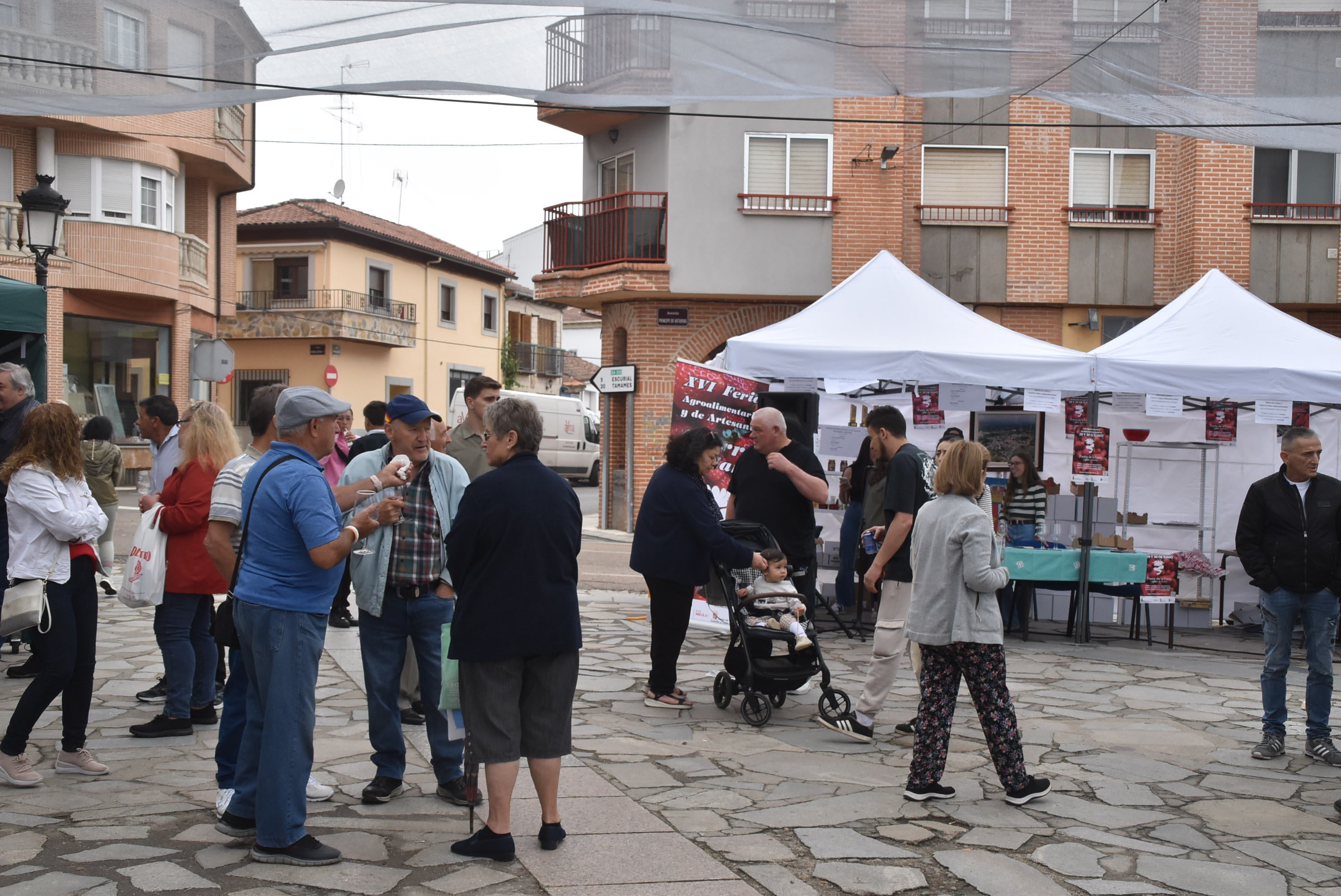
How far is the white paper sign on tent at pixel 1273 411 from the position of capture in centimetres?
1078

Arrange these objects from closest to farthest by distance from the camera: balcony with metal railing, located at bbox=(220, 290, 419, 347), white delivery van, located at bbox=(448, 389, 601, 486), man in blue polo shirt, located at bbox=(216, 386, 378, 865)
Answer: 1. man in blue polo shirt, located at bbox=(216, 386, 378, 865)
2. white delivery van, located at bbox=(448, 389, 601, 486)
3. balcony with metal railing, located at bbox=(220, 290, 419, 347)

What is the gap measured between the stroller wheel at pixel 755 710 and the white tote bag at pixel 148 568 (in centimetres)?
336

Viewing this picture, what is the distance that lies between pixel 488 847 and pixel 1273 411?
29.9 ft

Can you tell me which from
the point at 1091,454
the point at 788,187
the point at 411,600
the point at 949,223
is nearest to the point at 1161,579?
the point at 1091,454

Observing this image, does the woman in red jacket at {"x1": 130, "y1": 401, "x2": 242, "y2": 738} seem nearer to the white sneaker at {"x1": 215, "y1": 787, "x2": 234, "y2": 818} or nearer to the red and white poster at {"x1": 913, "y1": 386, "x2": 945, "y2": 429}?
the white sneaker at {"x1": 215, "y1": 787, "x2": 234, "y2": 818}

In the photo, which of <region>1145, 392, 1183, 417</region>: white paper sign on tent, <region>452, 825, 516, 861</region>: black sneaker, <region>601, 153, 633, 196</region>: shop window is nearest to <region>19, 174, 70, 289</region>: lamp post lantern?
<region>452, 825, 516, 861</region>: black sneaker

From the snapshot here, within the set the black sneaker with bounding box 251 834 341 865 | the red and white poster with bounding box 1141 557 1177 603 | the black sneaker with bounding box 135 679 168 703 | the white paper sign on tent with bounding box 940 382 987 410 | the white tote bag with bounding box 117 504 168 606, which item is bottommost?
the black sneaker with bounding box 135 679 168 703

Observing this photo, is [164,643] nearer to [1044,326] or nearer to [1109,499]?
[1109,499]

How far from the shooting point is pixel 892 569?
6.96 metres

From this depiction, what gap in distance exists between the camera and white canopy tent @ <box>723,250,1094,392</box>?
10766mm

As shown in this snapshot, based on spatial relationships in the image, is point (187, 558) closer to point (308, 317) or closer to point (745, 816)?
point (745, 816)

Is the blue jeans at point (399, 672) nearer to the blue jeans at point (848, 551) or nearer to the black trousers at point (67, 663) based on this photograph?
the black trousers at point (67, 663)

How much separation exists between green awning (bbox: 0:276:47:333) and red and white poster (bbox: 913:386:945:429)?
8101 millimetres

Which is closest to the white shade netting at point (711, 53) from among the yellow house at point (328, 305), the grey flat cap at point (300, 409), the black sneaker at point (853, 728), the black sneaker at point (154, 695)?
the grey flat cap at point (300, 409)
